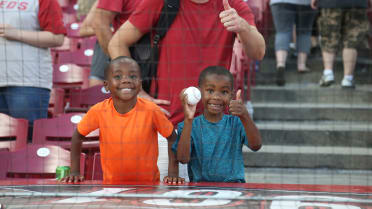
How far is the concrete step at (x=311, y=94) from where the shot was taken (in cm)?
716

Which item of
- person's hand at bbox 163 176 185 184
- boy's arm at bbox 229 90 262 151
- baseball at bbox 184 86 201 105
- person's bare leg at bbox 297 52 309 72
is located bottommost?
person's hand at bbox 163 176 185 184

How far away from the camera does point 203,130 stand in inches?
146

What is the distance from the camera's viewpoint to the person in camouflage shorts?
7.04 metres

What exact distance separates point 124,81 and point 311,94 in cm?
418

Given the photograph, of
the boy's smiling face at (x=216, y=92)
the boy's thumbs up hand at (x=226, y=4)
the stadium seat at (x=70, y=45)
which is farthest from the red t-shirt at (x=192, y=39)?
the stadium seat at (x=70, y=45)

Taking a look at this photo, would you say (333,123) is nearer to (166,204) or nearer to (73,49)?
(73,49)

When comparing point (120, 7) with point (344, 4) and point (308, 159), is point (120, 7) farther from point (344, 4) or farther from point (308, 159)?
point (344, 4)

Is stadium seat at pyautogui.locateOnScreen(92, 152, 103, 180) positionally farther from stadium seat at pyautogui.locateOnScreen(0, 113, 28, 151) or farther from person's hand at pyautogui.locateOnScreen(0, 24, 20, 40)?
person's hand at pyautogui.locateOnScreen(0, 24, 20, 40)

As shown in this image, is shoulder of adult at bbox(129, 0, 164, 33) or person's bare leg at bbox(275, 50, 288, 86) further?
person's bare leg at bbox(275, 50, 288, 86)

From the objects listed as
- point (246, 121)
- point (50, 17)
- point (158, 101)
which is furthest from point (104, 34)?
point (246, 121)

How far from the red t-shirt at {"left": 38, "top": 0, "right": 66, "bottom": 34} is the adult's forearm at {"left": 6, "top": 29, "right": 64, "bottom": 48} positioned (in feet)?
0.17

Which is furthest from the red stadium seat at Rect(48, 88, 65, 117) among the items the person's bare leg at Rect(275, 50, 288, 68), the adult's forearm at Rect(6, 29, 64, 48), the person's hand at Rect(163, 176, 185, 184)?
the person's hand at Rect(163, 176, 185, 184)

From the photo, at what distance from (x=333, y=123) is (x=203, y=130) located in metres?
3.49

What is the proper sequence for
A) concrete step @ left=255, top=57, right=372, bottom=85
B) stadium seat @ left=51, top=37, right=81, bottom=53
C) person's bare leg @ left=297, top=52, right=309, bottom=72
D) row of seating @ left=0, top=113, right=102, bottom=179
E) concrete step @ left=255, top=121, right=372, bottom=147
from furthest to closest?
1. stadium seat @ left=51, top=37, right=81, bottom=53
2. concrete step @ left=255, top=57, right=372, bottom=85
3. person's bare leg @ left=297, top=52, right=309, bottom=72
4. concrete step @ left=255, top=121, right=372, bottom=147
5. row of seating @ left=0, top=113, right=102, bottom=179
